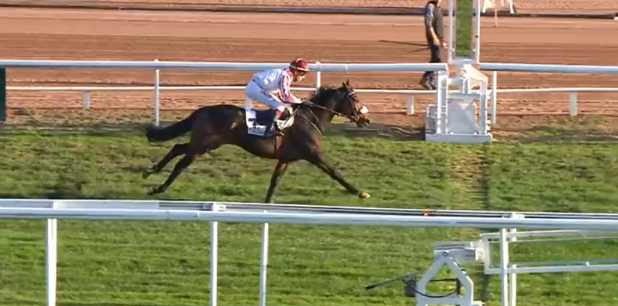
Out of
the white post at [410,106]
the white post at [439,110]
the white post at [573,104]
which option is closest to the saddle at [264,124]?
the white post at [439,110]

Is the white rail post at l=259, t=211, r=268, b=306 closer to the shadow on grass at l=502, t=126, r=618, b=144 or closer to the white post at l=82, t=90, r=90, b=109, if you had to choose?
the shadow on grass at l=502, t=126, r=618, b=144

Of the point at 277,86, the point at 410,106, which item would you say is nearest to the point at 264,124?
the point at 277,86

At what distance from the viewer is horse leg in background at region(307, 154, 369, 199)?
34.1 ft

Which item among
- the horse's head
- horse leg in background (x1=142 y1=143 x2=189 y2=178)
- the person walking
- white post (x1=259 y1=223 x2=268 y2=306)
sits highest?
the person walking

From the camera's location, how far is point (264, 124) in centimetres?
1058

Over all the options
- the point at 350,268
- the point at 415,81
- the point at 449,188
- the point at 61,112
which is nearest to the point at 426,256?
the point at 350,268

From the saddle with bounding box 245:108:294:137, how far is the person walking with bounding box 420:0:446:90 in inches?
171

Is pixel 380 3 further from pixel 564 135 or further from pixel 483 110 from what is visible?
pixel 483 110

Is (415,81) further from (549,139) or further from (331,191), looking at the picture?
(331,191)

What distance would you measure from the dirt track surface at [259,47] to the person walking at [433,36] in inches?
9.2

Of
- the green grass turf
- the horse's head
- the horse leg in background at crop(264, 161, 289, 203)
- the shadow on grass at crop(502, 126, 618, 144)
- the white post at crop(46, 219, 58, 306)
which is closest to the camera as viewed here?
the white post at crop(46, 219, 58, 306)

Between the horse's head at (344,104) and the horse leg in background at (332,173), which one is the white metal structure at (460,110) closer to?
the horse's head at (344,104)

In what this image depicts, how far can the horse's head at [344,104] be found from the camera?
35.7ft

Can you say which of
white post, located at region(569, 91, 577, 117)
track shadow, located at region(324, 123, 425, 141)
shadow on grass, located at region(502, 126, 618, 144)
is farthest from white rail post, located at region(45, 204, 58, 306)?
white post, located at region(569, 91, 577, 117)
